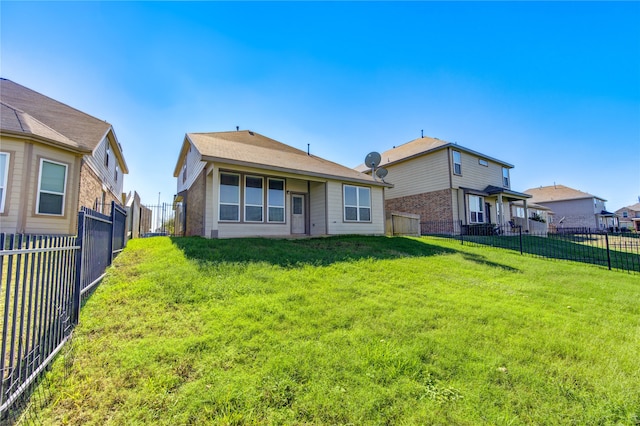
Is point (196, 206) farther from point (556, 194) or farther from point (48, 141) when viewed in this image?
point (556, 194)

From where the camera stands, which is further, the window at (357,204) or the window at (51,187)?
the window at (357,204)

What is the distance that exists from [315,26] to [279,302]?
1002 centimetres

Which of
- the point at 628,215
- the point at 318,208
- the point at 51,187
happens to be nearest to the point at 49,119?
the point at 51,187

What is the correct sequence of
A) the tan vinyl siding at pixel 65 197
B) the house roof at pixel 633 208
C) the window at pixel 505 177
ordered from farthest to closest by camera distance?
the house roof at pixel 633 208 < the window at pixel 505 177 < the tan vinyl siding at pixel 65 197

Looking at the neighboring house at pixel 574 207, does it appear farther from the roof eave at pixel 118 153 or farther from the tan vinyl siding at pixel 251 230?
the roof eave at pixel 118 153

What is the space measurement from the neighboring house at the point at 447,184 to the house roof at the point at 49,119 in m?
18.6

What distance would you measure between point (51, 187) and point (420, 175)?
2015 cm

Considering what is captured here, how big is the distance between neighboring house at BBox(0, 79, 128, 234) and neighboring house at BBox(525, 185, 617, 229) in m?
44.0

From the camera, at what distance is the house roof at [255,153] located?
437 inches

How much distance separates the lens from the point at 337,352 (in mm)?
3385

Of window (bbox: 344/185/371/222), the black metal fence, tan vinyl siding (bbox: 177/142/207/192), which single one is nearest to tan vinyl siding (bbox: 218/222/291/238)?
tan vinyl siding (bbox: 177/142/207/192)

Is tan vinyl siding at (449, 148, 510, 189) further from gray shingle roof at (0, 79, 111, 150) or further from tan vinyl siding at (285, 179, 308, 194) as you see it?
gray shingle roof at (0, 79, 111, 150)

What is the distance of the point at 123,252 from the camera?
26.5 feet

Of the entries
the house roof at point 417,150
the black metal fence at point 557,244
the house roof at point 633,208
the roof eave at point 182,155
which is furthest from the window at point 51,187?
the house roof at point 633,208
